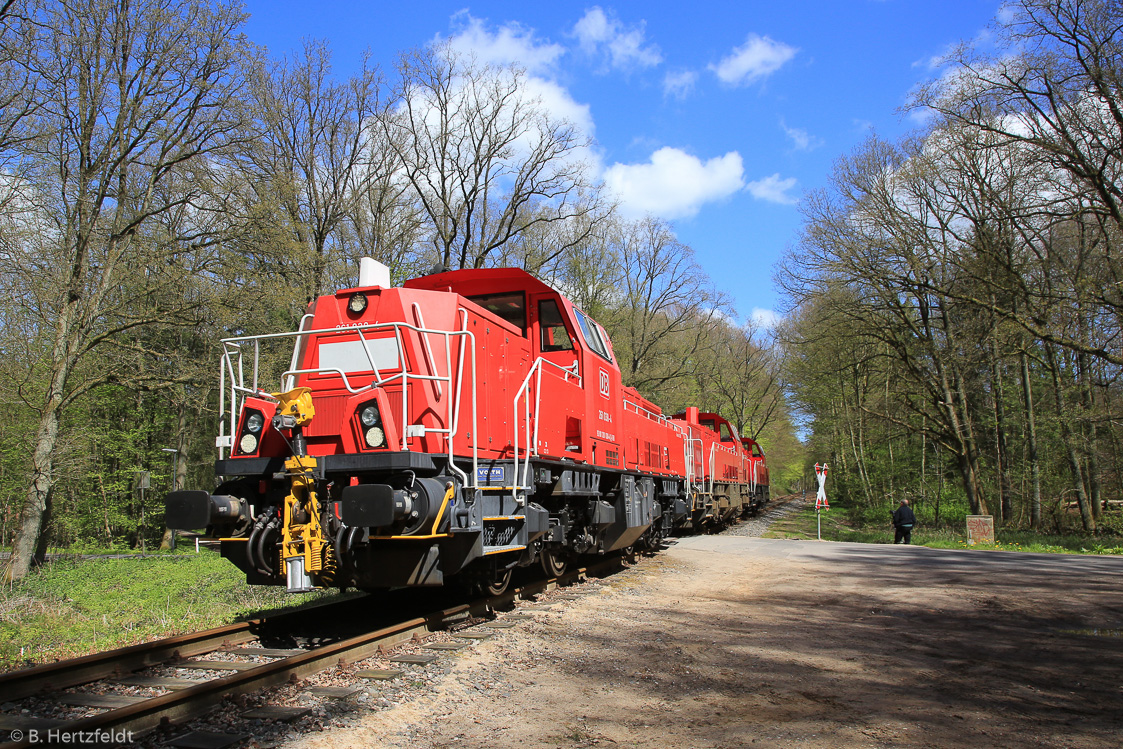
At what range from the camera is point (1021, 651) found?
6.54 m

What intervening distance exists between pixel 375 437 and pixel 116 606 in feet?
23.4

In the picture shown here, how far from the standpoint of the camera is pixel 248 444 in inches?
242

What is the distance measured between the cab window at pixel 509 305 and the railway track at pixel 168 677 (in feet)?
11.9

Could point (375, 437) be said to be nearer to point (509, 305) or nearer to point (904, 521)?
point (509, 305)

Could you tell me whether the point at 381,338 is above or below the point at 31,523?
above

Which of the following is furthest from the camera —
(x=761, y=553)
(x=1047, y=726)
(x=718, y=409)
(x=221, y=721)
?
(x=718, y=409)

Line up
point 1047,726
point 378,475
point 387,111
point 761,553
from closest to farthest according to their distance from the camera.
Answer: point 1047,726
point 378,475
point 761,553
point 387,111

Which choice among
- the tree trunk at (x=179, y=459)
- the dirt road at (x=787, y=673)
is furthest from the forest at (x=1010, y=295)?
the tree trunk at (x=179, y=459)

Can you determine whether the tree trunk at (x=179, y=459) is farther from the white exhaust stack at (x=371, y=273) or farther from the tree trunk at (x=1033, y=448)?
the tree trunk at (x=1033, y=448)

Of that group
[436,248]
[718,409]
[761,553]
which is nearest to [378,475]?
[761,553]

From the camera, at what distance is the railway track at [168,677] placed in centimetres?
365

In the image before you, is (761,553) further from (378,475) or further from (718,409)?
(718,409)

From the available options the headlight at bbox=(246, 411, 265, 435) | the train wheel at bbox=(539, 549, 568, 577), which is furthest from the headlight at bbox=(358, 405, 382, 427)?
the train wheel at bbox=(539, 549, 568, 577)

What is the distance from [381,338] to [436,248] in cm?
2031
